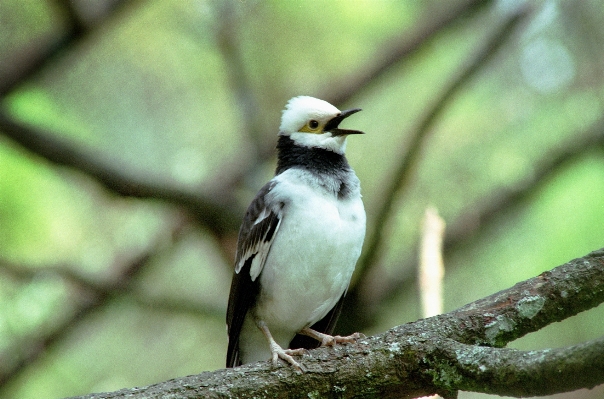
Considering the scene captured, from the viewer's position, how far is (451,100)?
8586 mm

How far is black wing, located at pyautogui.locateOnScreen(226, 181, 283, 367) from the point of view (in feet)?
20.3

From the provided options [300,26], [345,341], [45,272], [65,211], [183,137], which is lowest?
[345,341]

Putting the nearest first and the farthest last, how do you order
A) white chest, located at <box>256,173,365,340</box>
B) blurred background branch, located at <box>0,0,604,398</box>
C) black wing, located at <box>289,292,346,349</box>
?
1. white chest, located at <box>256,173,365,340</box>
2. black wing, located at <box>289,292,346,349</box>
3. blurred background branch, located at <box>0,0,604,398</box>

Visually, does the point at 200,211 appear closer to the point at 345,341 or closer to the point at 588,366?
the point at 345,341

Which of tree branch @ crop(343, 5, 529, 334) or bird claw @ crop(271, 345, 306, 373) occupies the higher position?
tree branch @ crop(343, 5, 529, 334)

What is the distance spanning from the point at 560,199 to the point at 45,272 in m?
6.95

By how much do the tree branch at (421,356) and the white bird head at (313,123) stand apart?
8.06 ft

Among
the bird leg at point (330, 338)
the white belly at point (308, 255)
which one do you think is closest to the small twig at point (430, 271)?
the white belly at point (308, 255)

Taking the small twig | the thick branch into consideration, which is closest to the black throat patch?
the small twig

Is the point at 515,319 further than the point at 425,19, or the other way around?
the point at 425,19

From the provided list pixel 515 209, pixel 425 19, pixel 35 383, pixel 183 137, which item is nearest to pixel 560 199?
pixel 515 209

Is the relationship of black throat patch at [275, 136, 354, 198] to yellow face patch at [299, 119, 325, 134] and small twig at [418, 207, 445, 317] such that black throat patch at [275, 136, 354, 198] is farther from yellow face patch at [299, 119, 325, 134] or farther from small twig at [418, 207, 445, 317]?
small twig at [418, 207, 445, 317]

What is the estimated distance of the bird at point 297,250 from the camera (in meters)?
6.02

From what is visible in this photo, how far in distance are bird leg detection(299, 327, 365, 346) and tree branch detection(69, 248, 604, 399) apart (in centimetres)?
42
